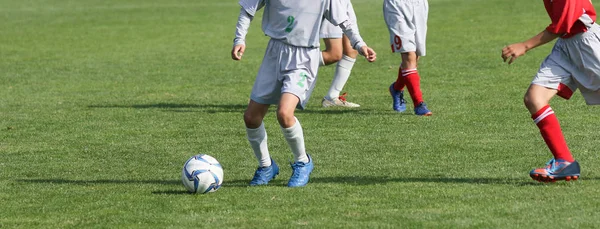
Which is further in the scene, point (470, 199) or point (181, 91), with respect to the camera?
point (181, 91)

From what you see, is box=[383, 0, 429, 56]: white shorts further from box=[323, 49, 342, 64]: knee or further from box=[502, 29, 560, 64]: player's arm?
box=[502, 29, 560, 64]: player's arm

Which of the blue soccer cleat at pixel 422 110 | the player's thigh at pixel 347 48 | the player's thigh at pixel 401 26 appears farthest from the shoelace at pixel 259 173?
the player's thigh at pixel 347 48

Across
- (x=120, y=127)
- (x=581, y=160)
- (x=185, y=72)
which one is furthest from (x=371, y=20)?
(x=581, y=160)

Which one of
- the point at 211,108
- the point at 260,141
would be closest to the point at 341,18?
the point at 260,141

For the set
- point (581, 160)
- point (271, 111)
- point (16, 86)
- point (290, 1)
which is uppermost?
point (290, 1)

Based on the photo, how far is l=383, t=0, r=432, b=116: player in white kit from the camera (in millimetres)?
11781

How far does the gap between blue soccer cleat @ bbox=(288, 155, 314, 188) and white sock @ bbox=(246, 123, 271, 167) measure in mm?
255

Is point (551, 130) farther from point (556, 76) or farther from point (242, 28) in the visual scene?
point (242, 28)

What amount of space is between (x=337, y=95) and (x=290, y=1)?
17.1 ft

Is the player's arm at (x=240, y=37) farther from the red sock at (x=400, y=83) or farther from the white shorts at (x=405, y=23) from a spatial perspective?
the red sock at (x=400, y=83)

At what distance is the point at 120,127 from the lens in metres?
11.5

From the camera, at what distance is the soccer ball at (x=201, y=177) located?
294 inches

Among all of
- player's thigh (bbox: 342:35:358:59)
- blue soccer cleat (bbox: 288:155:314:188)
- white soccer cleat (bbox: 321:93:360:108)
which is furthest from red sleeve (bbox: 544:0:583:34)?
player's thigh (bbox: 342:35:358:59)

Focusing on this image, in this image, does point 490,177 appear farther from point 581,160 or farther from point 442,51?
point 442,51
